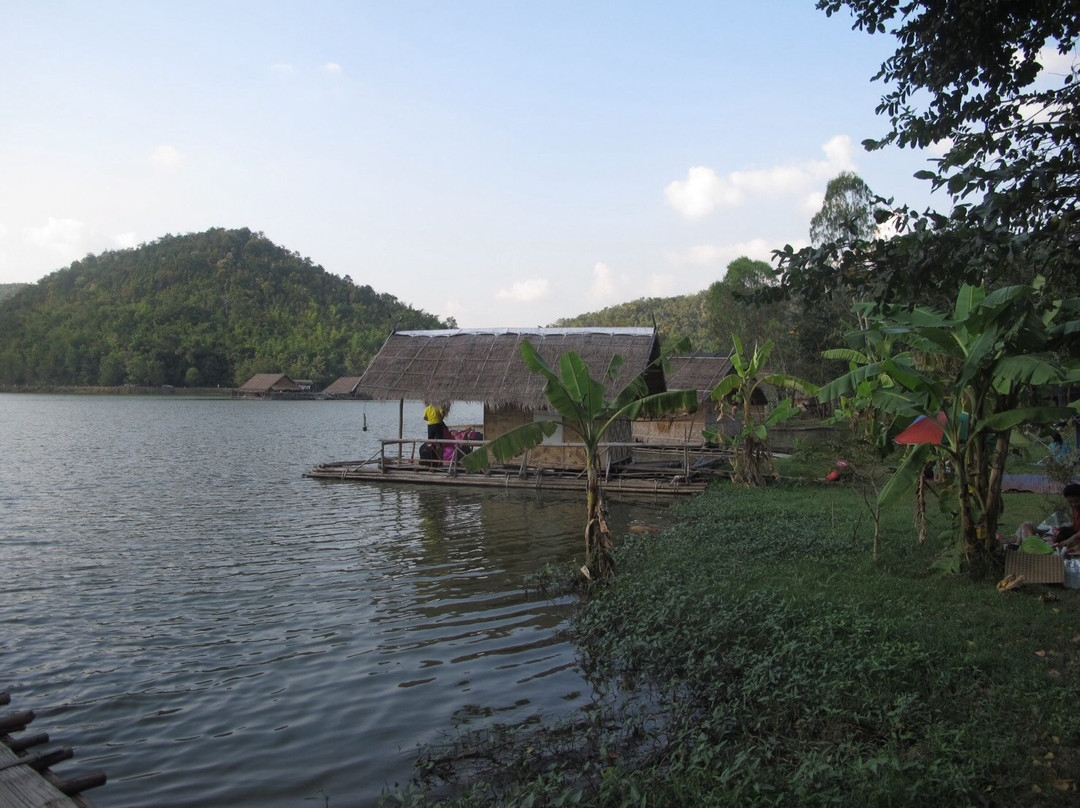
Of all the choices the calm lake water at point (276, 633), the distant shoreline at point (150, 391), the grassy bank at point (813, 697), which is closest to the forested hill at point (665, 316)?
the distant shoreline at point (150, 391)

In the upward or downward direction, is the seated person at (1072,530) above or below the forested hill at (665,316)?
below

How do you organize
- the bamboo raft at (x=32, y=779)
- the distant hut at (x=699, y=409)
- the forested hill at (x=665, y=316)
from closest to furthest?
1. the bamboo raft at (x=32, y=779)
2. the distant hut at (x=699, y=409)
3. the forested hill at (x=665, y=316)

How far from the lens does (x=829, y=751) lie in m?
4.67

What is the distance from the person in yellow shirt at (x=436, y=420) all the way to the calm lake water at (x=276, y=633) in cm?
278

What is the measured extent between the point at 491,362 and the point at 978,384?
1438 centimetres

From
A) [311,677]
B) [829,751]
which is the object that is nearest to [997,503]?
[829,751]

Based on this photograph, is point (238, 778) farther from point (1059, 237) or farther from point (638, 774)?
point (1059, 237)

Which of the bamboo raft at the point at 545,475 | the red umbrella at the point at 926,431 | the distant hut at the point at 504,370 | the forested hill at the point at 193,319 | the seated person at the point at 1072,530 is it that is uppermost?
the forested hill at the point at 193,319

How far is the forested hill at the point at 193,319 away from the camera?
86.1 meters

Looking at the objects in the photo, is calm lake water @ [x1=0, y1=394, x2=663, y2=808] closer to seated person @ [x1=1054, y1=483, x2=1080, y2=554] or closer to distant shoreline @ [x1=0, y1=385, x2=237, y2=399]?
seated person @ [x1=1054, y1=483, x2=1080, y2=554]

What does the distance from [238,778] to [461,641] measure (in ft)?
9.79

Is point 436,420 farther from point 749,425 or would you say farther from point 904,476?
point 904,476

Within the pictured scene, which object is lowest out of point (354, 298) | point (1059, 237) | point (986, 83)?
point (1059, 237)

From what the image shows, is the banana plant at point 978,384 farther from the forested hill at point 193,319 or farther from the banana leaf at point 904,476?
the forested hill at point 193,319
